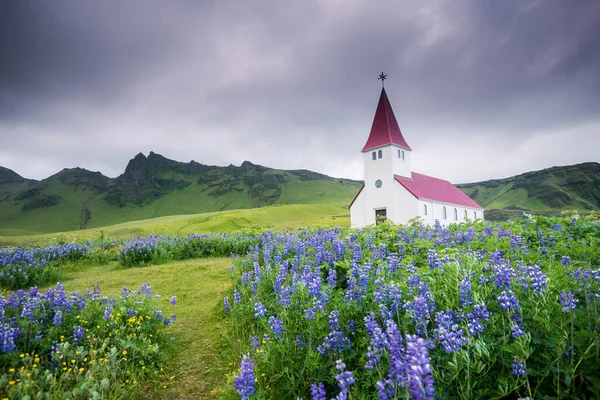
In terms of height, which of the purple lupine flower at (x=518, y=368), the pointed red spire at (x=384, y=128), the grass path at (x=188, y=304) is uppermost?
the pointed red spire at (x=384, y=128)

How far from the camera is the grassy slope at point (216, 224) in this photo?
3199cm

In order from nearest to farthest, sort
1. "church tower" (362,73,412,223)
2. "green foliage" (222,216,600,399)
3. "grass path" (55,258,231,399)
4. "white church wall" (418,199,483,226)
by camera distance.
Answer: "green foliage" (222,216,600,399) → "grass path" (55,258,231,399) → "white church wall" (418,199,483,226) → "church tower" (362,73,412,223)

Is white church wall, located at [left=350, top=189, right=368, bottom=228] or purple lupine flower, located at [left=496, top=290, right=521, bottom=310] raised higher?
white church wall, located at [left=350, top=189, right=368, bottom=228]

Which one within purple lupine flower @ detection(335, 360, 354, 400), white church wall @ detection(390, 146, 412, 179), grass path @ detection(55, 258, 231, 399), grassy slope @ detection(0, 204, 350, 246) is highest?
white church wall @ detection(390, 146, 412, 179)

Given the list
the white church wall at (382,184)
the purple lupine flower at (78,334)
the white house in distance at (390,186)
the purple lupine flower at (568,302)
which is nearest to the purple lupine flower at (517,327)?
the purple lupine flower at (568,302)

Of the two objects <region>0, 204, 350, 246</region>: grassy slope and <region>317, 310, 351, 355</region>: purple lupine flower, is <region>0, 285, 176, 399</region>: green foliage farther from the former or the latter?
<region>0, 204, 350, 246</region>: grassy slope

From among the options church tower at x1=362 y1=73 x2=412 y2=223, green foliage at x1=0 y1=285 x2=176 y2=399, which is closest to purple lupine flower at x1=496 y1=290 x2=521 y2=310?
green foliage at x1=0 y1=285 x2=176 y2=399

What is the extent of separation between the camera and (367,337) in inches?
153

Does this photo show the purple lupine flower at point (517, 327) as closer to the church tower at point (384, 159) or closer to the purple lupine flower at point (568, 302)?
the purple lupine flower at point (568, 302)

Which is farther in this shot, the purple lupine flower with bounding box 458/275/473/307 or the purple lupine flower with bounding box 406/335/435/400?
the purple lupine flower with bounding box 458/275/473/307

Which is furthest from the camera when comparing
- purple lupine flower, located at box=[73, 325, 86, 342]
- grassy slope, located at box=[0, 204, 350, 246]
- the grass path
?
grassy slope, located at box=[0, 204, 350, 246]

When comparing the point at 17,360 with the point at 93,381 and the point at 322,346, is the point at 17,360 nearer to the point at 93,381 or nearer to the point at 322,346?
the point at 93,381

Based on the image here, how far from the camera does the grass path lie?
499 centimetres

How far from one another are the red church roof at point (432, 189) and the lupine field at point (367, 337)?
3207 centimetres
